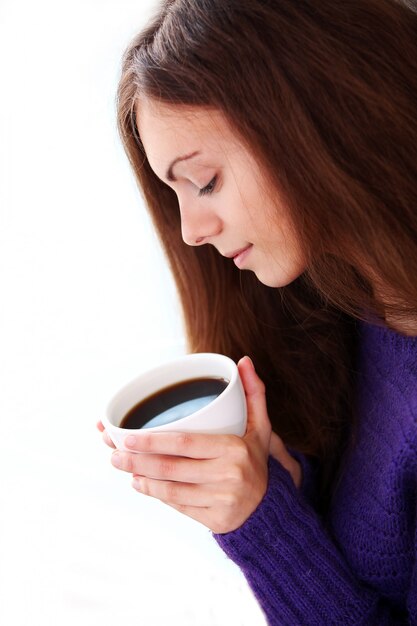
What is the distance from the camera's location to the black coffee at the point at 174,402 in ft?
2.59

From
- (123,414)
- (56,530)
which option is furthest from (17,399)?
(123,414)

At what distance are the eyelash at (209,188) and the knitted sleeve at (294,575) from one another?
34 centimetres

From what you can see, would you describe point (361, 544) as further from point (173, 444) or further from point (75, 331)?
point (75, 331)

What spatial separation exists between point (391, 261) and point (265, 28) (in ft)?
0.85

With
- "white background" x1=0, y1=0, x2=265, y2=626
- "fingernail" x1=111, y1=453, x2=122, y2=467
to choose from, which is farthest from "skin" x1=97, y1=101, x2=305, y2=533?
"white background" x1=0, y1=0, x2=265, y2=626

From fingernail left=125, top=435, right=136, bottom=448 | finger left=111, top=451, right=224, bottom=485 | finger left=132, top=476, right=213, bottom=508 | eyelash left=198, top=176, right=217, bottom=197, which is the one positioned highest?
eyelash left=198, top=176, right=217, bottom=197

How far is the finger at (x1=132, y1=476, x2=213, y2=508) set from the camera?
76 cm

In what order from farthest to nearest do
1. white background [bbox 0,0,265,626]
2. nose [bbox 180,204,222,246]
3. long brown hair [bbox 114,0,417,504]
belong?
1. white background [bbox 0,0,265,626]
2. nose [bbox 180,204,222,246]
3. long brown hair [bbox 114,0,417,504]

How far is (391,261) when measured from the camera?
0.71 m

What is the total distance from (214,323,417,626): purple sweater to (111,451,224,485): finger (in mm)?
106

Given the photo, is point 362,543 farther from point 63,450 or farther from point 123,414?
point 63,450

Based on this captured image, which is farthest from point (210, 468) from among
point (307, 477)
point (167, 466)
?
point (307, 477)

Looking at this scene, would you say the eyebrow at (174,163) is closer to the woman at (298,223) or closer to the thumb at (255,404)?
the woman at (298,223)

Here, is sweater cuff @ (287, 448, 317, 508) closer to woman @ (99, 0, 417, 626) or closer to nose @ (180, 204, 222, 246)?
woman @ (99, 0, 417, 626)
